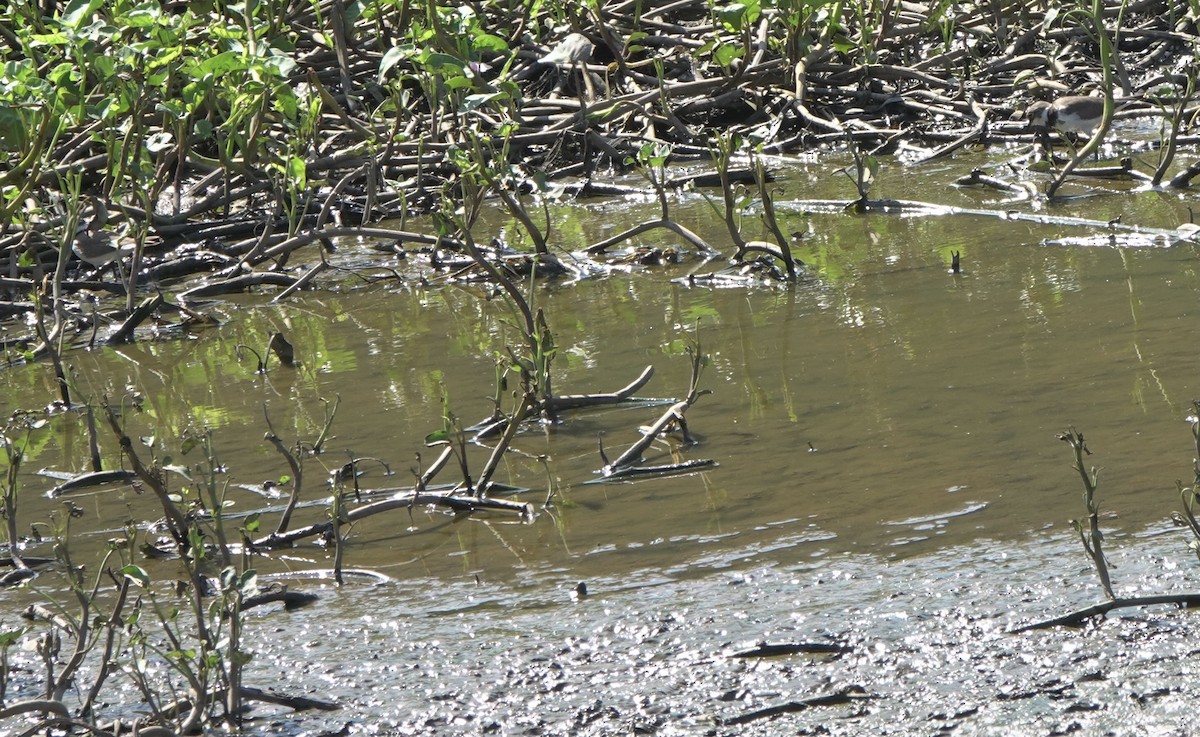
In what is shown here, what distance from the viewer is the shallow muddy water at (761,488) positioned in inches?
98.3

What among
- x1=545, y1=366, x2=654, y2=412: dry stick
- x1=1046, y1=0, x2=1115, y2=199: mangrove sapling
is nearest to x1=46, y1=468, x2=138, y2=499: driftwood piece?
x1=545, y1=366, x2=654, y2=412: dry stick

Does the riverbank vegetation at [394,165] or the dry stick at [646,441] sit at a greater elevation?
the riverbank vegetation at [394,165]

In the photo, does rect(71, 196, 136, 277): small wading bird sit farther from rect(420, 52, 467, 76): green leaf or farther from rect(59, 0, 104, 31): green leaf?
rect(420, 52, 467, 76): green leaf

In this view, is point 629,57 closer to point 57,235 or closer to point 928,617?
point 57,235

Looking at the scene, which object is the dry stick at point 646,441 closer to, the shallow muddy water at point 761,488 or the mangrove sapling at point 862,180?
the shallow muddy water at point 761,488

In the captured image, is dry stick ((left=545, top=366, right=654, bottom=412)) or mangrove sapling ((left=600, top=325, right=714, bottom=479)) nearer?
mangrove sapling ((left=600, top=325, right=714, bottom=479))

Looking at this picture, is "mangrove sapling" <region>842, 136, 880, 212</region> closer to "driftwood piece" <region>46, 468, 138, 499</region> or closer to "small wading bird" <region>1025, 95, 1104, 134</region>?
"small wading bird" <region>1025, 95, 1104, 134</region>

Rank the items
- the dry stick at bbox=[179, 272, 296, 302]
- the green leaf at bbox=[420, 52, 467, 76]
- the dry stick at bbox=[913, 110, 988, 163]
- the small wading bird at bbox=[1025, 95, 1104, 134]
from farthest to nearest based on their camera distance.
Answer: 1. the dry stick at bbox=[913, 110, 988, 163]
2. the small wading bird at bbox=[1025, 95, 1104, 134]
3. the dry stick at bbox=[179, 272, 296, 302]
4. the green leaf at bbox=[420, 52, 467, 76]

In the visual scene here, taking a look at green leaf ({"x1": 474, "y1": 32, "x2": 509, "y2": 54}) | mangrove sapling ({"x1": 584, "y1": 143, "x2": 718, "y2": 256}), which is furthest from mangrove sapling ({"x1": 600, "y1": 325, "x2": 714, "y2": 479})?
green leaf ({"x1": 474, "y1": 32, "x2": 509, "y2": 54})

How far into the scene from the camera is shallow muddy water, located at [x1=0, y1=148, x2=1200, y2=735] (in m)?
2.50

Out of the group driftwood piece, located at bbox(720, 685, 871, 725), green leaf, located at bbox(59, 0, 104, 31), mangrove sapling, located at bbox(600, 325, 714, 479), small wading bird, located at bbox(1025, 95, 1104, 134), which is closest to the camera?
driftwood piece, located at bbox(720, 685, 871, 725)

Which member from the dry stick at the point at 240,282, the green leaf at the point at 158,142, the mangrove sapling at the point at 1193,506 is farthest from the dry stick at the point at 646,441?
the green leaf at the point at 158,142

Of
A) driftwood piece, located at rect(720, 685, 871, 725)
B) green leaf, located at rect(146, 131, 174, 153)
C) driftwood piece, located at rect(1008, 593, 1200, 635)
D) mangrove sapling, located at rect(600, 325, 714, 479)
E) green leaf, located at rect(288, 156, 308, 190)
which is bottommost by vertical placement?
driftwood piece, located at rect(720, 685, 871, 725)

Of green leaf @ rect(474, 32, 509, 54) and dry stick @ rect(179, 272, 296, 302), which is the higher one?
green leaf @ rect(474, 32, 509, 54)
